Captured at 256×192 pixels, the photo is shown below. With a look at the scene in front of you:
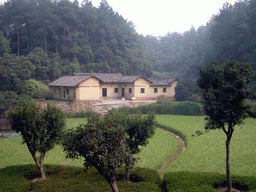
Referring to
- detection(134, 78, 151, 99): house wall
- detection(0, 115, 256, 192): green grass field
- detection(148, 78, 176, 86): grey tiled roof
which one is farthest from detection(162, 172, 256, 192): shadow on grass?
detection(148, 78, 176, 86): grey tiled roof

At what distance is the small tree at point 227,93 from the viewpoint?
718 centimetres

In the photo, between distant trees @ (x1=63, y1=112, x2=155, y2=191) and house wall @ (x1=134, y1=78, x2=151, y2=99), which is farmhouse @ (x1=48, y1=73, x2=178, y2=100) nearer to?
house wall @ (x1=134, y1=78, x2=151, y2=99)

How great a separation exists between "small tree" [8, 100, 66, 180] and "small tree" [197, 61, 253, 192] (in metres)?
6.16

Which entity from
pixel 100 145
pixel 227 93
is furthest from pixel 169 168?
pixel 100 145

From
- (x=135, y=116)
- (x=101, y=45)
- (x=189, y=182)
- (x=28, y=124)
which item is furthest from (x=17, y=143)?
(x=101, y=45)

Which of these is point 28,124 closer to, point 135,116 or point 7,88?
point 135,116

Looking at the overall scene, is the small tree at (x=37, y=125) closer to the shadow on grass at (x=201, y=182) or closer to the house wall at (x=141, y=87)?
the shadow on grass at (x=201, y=182)

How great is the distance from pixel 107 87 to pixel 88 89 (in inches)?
227

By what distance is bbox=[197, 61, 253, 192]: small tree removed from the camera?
7.18 metres

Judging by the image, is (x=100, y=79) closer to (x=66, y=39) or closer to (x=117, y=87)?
(x=117, y=87)

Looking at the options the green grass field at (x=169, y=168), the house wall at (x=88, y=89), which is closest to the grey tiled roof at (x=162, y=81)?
the house wall at (x=88, y=89)

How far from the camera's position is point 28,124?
28.5ft

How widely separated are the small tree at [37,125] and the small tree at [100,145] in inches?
127

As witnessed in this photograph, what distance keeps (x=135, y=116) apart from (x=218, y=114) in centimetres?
360
